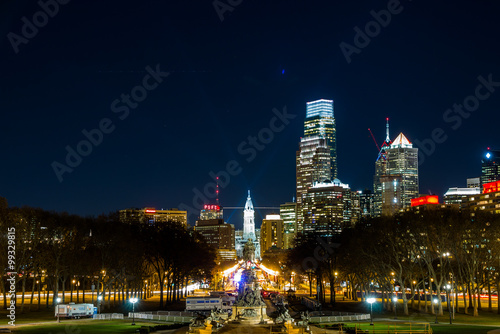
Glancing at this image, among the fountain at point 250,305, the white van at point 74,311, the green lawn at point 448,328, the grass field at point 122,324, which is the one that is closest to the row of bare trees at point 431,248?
the grass field at point 122,324

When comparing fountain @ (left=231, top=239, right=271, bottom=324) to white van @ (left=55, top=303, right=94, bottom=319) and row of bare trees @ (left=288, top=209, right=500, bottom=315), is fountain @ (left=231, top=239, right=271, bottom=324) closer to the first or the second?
white van @ (left=55, top=303, right=94, bottom=319)

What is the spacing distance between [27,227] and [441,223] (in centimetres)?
5979

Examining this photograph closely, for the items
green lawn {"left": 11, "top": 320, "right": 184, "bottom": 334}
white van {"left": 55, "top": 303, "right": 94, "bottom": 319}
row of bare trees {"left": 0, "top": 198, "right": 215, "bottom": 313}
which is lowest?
green lawn {"left": 11, "top": 320, "right": 184, "bottom": 334}

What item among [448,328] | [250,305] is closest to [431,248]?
[448,328]

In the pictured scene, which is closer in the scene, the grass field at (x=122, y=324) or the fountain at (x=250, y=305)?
the fountain at (x=250, y=305)

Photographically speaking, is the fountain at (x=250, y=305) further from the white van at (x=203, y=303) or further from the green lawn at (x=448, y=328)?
the white van at (x=203, y=303)

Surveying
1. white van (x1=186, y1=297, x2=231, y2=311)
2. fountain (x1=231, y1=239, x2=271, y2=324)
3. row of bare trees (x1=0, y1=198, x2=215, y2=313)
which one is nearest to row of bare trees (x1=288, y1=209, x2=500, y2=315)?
white van (x1=186, y1=297, x2=231, y2=311)

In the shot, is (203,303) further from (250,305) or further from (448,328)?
(448,328)

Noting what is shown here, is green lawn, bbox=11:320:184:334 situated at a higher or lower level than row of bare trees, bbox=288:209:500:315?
lower

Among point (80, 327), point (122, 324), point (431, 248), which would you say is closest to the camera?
point (80, 327)

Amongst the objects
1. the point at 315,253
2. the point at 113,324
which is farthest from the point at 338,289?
the point at 113,324

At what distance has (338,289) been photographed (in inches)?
7254

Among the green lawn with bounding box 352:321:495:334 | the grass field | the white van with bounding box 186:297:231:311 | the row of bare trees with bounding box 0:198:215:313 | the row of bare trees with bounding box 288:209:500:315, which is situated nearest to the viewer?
the green lawn with bounding box 352:321:495:334

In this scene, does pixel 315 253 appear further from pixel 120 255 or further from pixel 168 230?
pixel 120 255
